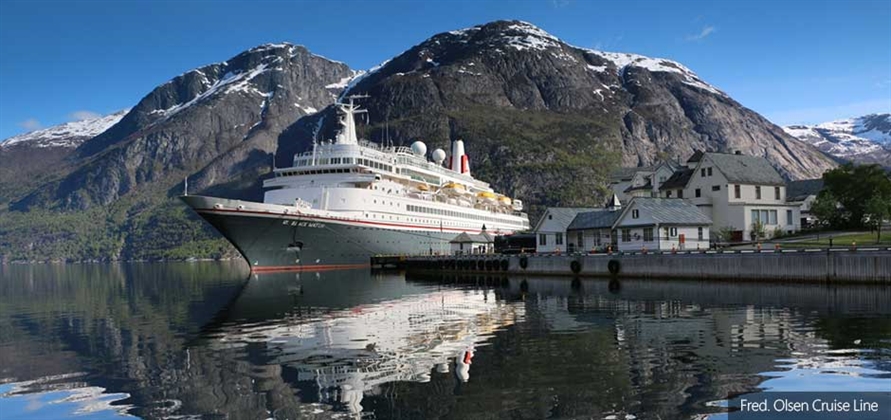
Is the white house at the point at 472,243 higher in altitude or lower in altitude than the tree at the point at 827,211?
lower

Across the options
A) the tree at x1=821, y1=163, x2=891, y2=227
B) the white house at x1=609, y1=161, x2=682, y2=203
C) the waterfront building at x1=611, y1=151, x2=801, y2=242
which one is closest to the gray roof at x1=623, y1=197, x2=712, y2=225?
the waterfront building at x1=611, y1=151, x2=801, y2=242

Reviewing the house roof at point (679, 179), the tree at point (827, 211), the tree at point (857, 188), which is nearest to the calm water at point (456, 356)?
the tree at point (827, 211)

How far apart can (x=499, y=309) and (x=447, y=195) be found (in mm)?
62358

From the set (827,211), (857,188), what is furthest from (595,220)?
(857,188)

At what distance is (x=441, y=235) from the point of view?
8781cm

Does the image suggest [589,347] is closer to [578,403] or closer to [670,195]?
[578,403]

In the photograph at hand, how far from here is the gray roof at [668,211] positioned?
181ft

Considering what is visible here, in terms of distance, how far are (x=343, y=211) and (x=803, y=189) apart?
181 ft

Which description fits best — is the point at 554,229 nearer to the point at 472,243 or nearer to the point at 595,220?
the point at 595,220

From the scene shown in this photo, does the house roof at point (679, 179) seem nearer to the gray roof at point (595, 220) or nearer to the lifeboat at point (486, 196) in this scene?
the gray roof at point (595, 220)

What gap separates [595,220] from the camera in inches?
2483

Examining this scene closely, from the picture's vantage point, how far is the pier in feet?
127

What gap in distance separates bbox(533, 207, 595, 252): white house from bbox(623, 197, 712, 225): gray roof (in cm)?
1007

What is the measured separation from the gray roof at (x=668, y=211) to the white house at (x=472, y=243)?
2761 centimetres
